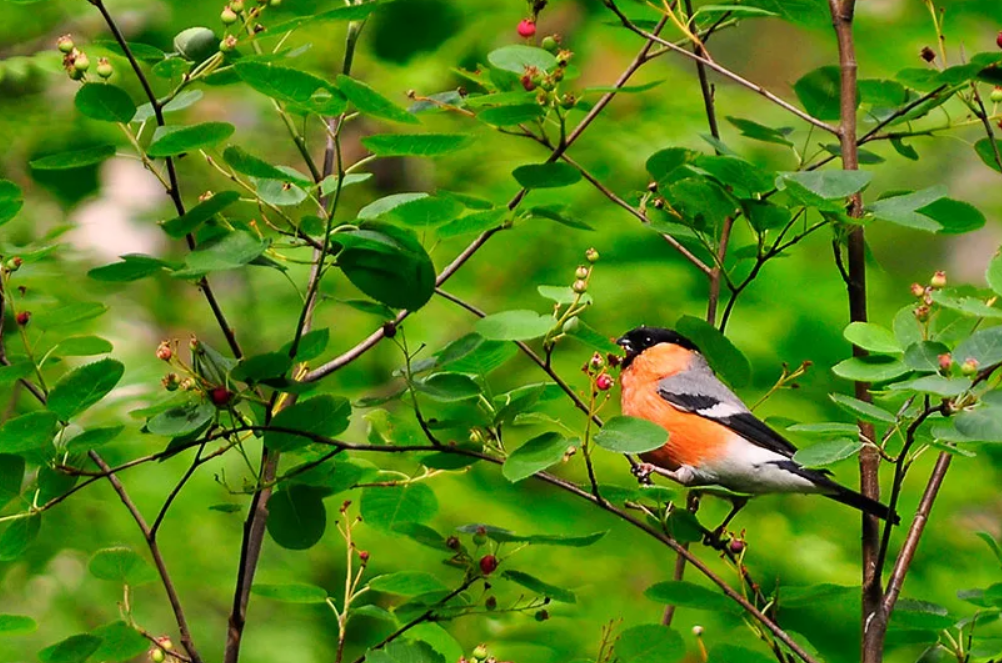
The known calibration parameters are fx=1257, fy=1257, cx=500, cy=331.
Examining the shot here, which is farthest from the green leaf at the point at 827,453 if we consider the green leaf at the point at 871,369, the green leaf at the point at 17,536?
the green leaf at the point at 17,536

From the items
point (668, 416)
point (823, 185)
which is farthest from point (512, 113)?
point (668, 416)

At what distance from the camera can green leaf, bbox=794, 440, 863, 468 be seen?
62.3 inches

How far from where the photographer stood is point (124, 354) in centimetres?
426

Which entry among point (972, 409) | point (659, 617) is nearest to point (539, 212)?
point (972, 409)

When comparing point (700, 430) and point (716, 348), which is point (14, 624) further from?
point (700, 430)

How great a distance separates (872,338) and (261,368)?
0.82 meters

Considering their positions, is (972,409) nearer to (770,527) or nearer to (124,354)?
(770,527)

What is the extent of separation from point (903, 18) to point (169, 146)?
3.34 m

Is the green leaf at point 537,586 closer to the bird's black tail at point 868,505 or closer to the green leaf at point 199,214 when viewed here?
the bird's black tail at point 868,505

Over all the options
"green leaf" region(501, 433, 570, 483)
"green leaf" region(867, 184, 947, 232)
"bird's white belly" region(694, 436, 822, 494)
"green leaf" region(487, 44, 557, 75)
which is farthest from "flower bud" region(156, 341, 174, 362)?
"bird's white belly" region(694, 436, 822, 494)

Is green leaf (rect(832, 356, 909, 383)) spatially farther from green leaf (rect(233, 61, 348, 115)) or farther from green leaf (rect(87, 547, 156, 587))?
green leaf (rect(87, 547, 156, 587))

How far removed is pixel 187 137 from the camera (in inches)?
61.9

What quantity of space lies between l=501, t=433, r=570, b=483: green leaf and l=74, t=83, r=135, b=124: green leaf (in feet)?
2.21

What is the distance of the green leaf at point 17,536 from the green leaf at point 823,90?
144 centimetres
